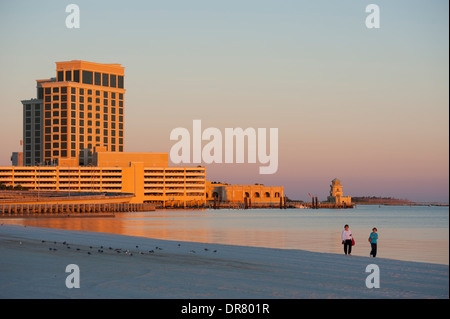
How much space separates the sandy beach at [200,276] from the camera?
68.1ft

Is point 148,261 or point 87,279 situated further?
point 148,261

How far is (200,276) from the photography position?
81.6 feet

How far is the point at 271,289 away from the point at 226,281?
7.33 ft

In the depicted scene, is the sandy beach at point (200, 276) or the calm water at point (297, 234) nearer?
the sandy beach at point (200, 276)

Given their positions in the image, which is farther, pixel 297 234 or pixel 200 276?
pixel 297 234

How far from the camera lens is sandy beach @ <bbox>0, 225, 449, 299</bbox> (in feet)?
68.1

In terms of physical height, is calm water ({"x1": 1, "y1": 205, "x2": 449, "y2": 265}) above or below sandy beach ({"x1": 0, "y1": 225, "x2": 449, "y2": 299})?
below

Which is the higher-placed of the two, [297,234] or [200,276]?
[200,276]

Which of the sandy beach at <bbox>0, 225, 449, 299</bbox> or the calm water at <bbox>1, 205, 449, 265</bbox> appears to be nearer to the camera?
the sandy beach at <bbox>0, 225, 449, 299</bbox>

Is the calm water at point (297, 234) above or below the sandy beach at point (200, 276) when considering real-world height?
below
